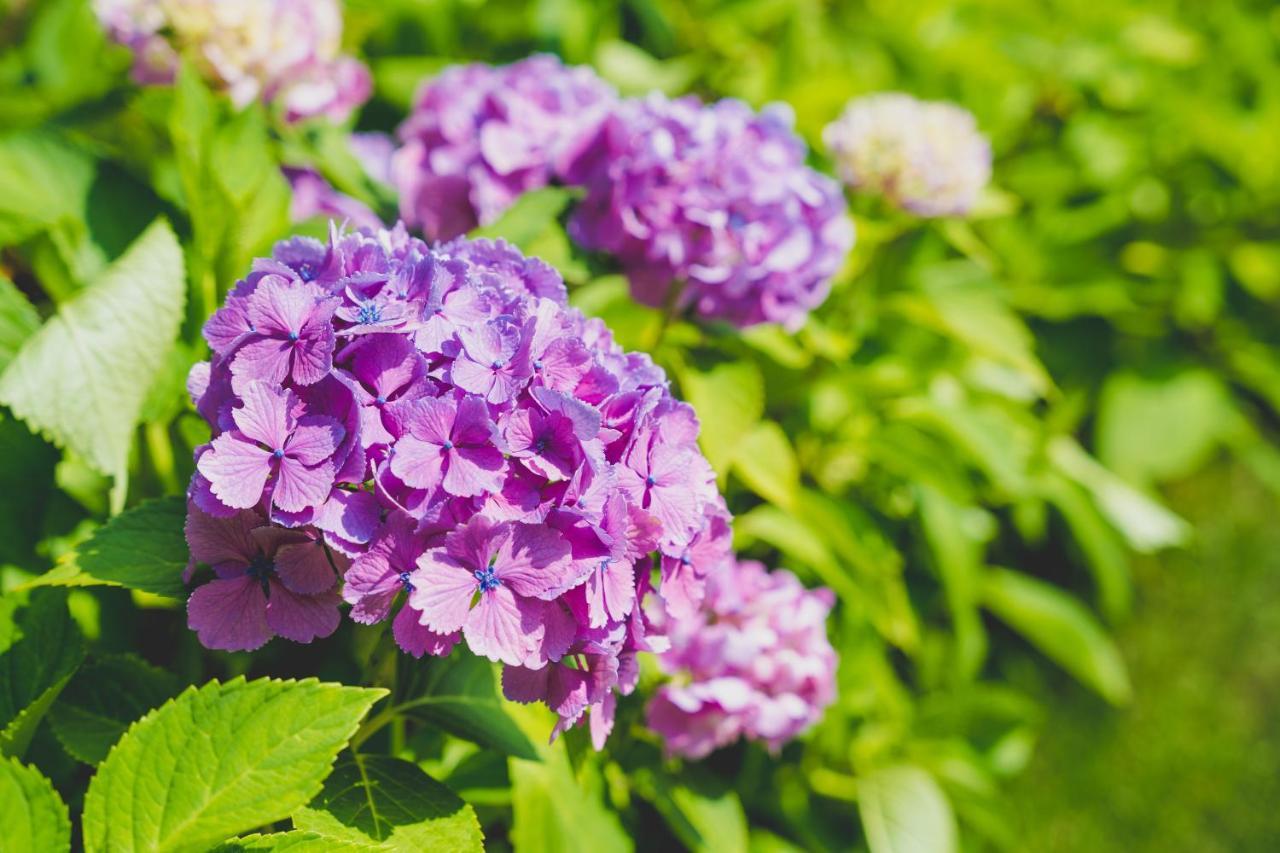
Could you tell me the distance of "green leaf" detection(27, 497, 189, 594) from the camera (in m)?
1.18

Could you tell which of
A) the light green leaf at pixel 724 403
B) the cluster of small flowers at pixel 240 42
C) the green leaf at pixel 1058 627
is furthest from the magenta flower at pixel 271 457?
the green leaf at pixel 1058 627

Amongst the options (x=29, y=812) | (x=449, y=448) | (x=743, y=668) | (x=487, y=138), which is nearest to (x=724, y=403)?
(x=743, y=668)

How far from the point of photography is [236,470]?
3.55 feet

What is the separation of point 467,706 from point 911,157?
4.82 ft

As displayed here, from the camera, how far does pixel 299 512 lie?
1092mm

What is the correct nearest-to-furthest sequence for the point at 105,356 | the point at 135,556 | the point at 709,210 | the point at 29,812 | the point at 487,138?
the point at 29,812
the point at 135,556
the point at 105,356
the point at 709,210
the point at 487,138

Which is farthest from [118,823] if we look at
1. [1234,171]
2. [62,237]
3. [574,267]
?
[1234,171]

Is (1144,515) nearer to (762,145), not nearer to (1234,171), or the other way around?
(1234,171)

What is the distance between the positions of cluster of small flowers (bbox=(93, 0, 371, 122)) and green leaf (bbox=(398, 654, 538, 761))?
3.65ft

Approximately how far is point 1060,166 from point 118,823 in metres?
3.06

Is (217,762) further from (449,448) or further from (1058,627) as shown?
(1058,627)

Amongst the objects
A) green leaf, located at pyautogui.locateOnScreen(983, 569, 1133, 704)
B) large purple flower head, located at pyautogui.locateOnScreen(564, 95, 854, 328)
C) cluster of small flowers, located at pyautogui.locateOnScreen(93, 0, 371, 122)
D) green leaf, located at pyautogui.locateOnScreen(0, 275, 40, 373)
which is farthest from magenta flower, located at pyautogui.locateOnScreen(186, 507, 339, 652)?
green leaf, located at pyautogui.locateOnScreen(983, 569, 1133, 704)

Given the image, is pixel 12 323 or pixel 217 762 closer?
pixel 217 762

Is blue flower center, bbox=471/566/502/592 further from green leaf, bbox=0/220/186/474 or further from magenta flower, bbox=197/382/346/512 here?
green leaf, bbox=0/220/186/474
